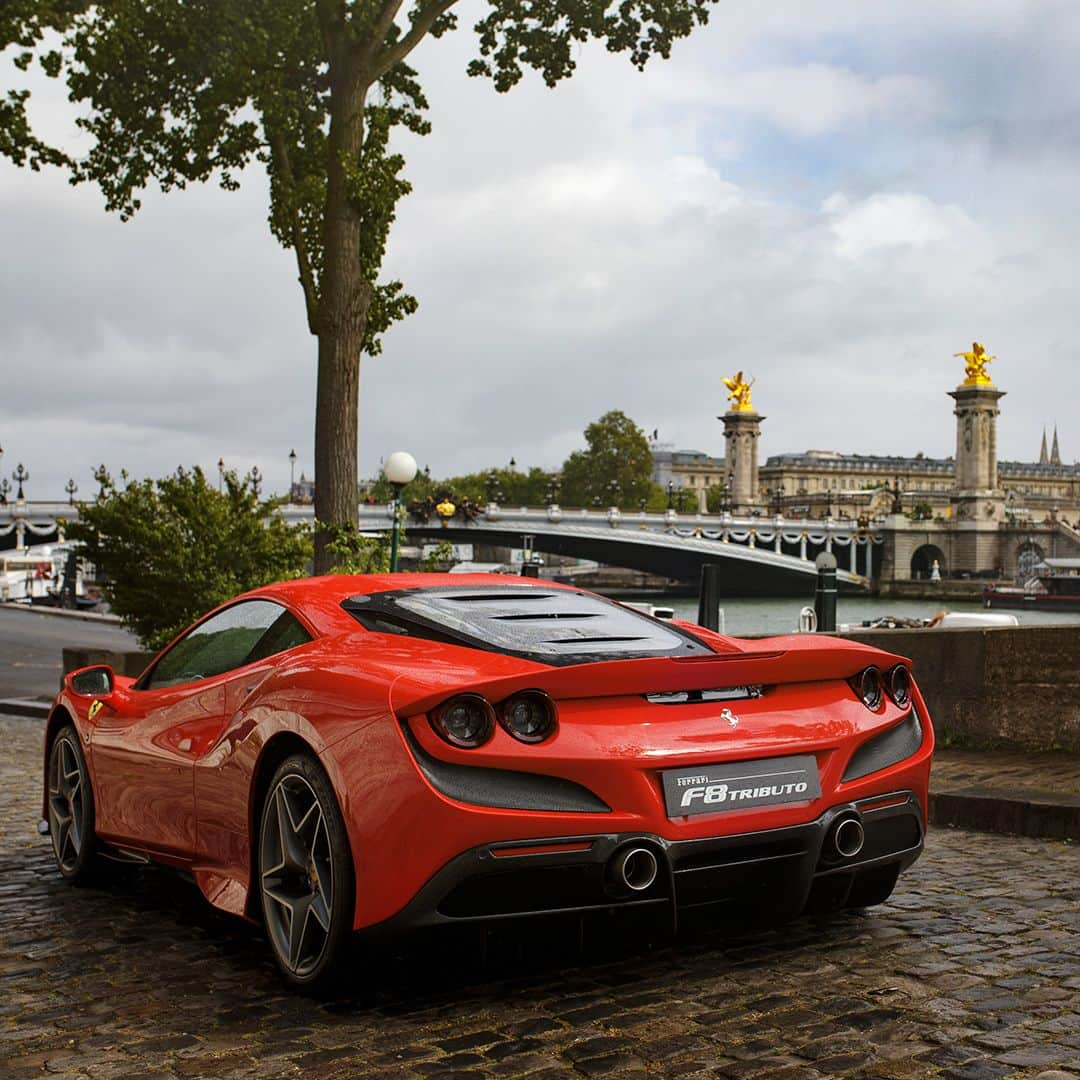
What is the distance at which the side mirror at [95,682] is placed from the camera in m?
5.32

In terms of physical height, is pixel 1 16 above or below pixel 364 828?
above

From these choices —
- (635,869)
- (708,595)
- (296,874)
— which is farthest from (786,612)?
(635,869)

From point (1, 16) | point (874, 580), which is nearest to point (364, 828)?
point (1, 16)

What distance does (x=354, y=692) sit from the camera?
3713mm

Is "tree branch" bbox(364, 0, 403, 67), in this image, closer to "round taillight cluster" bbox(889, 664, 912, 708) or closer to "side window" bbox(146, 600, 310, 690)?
"side window" bbox(146, 600, 310, 690)

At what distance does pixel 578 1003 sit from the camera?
12.2 feet

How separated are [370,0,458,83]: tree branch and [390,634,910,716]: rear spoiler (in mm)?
11895

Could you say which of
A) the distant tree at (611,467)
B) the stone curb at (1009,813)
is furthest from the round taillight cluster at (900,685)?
the distant tree at (611,467)

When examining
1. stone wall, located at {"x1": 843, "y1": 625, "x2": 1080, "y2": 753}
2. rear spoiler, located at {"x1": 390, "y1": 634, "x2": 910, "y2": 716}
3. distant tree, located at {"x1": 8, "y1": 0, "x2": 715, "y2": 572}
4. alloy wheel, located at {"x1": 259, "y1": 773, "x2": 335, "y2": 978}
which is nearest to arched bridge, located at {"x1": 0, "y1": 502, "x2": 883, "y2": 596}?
distant tree, located at {"x1": 8, "y1": 0, "x2": 715, "y2": 572}

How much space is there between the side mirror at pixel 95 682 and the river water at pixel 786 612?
142 ft

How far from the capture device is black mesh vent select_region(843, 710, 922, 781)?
397 centimetres

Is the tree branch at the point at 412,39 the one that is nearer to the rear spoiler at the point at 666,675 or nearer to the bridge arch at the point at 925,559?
the rear spoiler at the point at 666,675

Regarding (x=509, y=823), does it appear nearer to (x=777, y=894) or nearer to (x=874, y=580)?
(x=777, y=894)

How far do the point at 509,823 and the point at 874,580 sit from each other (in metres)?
101
